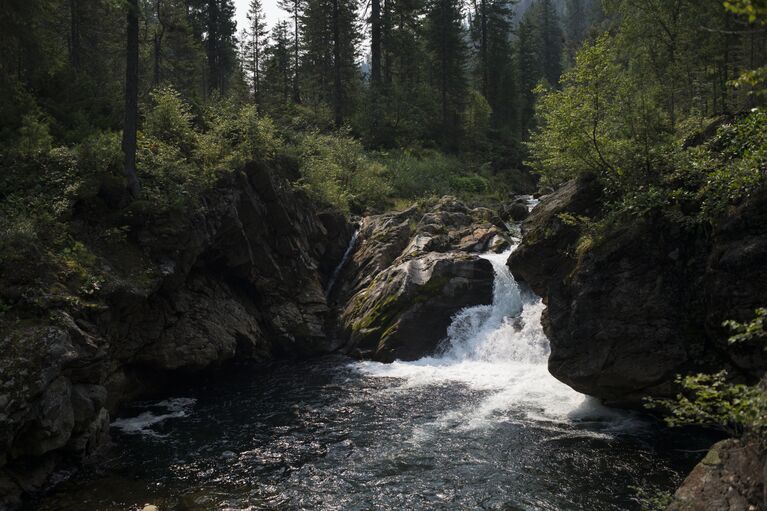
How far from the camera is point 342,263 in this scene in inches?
1089

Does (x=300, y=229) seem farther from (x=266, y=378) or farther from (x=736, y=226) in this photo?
(x=736, y=226)

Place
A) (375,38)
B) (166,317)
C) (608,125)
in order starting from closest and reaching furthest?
1. (608,125)
2. (166,317)
3. (375,38)

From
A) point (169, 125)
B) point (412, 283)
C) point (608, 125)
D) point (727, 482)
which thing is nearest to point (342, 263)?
point (412, 283)

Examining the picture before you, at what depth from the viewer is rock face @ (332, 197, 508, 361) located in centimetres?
2177

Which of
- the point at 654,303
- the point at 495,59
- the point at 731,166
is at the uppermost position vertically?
the point at 495,59

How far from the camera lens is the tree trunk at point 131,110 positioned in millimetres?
17438

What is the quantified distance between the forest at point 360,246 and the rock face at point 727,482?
0.40 ft

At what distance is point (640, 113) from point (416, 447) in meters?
11.4

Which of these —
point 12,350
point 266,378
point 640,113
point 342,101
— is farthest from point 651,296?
point 342,101

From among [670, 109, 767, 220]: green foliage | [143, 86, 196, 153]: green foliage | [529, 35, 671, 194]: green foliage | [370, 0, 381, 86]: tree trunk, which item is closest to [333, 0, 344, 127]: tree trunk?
[370, 0, 381, 86]: tree trunk

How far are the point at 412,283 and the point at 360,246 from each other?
601cm

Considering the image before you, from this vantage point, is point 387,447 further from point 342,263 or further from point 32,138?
point 342,263

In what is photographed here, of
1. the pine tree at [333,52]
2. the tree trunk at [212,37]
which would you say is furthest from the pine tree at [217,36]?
the pine tree at [333,52]

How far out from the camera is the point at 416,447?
43.6 feet
